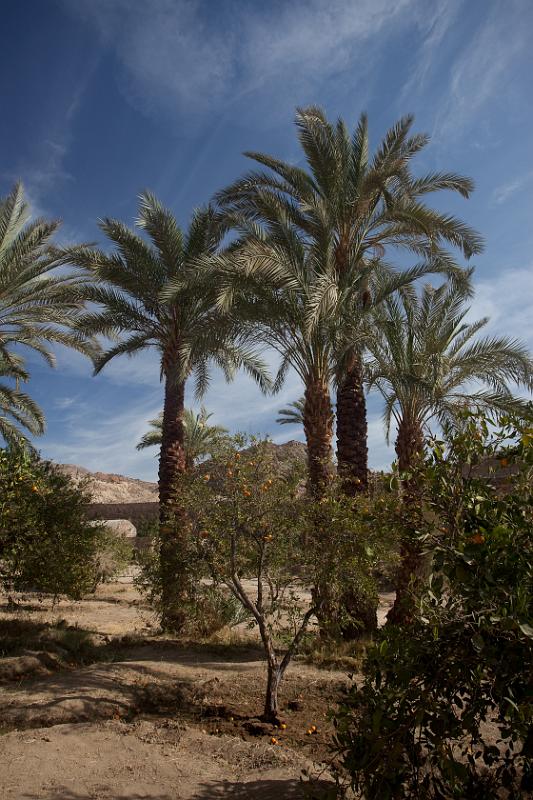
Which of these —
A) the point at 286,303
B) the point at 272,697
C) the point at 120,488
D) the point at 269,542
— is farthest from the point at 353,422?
the point at 120,488

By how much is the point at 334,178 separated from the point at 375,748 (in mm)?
11390

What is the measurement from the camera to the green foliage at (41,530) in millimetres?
8438

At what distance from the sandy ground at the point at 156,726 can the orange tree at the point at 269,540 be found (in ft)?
2.73

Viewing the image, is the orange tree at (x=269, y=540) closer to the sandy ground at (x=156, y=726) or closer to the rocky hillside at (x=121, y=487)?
the sandy ground at (x=156, y=726)

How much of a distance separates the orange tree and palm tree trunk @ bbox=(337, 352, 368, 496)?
12.9ft

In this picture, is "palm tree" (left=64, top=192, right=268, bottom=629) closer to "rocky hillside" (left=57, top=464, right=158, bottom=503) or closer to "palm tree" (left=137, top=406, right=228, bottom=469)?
"palm tree" (left=137, top=406, right=228, bottom=469)

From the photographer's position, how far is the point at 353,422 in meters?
11.9

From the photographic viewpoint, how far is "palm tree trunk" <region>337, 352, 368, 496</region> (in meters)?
11.7

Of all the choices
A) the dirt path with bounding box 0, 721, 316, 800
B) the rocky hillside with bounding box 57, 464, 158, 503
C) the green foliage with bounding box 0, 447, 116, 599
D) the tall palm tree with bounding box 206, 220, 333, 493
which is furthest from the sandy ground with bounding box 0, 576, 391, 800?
the rocky hillside with bounding box 57, 464, 158, 503

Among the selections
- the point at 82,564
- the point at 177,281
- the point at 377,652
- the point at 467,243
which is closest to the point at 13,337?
the point at 177,281

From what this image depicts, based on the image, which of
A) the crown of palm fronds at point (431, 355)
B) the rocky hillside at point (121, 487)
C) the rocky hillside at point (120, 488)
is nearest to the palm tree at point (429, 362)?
the crown of palm fronds at point (431, 355)

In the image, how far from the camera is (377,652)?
2764 millimetres

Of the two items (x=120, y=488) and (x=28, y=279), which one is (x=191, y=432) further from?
(x=120, y=488)

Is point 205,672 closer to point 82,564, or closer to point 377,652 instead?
point 82,564
